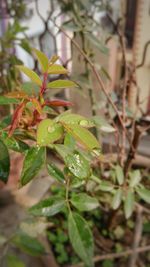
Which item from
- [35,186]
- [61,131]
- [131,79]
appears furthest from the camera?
[35,186]

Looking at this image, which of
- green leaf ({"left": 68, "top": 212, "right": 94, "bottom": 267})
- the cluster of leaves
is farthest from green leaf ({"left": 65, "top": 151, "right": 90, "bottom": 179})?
green leaf ({"left": 68, "top": 212, "right": 94, "bottom": 267})

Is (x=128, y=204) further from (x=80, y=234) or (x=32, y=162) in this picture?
(x=32, y=162)

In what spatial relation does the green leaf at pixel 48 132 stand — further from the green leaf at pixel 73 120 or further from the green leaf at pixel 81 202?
the green leaf at pixel 81 202

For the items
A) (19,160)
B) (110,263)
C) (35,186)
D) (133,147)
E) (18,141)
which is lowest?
(110,263)

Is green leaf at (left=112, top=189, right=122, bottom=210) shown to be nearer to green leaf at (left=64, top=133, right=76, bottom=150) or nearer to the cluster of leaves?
the cluster of leaves

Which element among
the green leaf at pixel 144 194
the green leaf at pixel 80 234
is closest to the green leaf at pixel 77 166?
the green leaf at pixel 80 234

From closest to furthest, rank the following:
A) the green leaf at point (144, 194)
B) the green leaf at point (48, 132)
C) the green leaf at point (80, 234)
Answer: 1. the green leaf at point (48, 132)
2. the green leaf at point (80, 234)
3. the green leaf at point (144, 194)

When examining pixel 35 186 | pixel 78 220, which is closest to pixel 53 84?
pixel 78 220

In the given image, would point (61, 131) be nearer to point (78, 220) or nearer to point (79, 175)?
point (79, 175)
